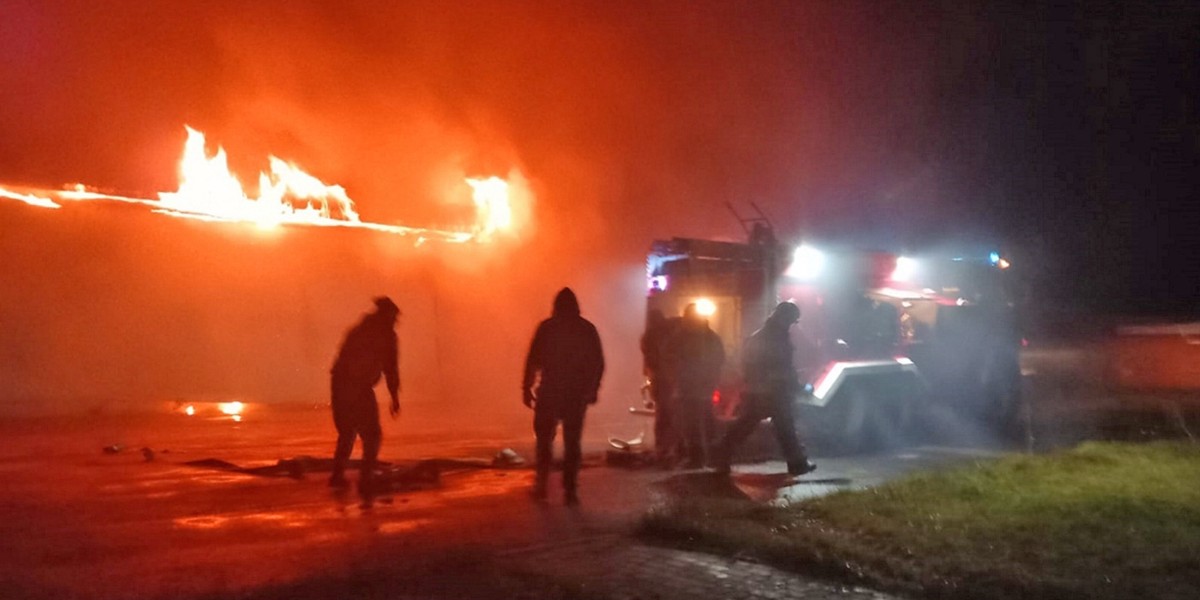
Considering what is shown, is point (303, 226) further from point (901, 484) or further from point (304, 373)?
point (901, 484)

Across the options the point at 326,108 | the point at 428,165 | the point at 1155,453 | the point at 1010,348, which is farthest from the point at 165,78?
the point at 1155,453

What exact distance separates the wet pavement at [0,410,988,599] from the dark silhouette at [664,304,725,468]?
1.62 feet

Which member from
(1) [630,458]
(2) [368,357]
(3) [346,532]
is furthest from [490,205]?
(3) [346,532]

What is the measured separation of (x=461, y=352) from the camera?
1886 centimetres

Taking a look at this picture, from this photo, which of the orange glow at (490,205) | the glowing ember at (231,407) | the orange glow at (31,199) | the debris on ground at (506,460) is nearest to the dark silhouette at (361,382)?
the debris on ground at (506,460)

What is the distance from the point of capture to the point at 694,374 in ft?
33.4

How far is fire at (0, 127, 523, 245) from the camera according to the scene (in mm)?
15227

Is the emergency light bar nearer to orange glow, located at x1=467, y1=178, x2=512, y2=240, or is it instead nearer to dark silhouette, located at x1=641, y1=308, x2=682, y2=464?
dark silhouette, located at x1=641, y1=308, x2=682, y2=464

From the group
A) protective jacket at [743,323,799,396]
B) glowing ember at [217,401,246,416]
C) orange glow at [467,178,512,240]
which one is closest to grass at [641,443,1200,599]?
protective jacket at [743,323,799,396]

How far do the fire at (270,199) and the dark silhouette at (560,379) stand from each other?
354 inches

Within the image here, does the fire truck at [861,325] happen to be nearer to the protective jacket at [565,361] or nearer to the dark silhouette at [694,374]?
the dark silhouette at [694,374]

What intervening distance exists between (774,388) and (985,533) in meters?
3.60

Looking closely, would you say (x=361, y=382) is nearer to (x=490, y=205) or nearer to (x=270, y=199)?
(x=270, y=199)

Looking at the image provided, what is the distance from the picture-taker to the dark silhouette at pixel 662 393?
10.5 meters
